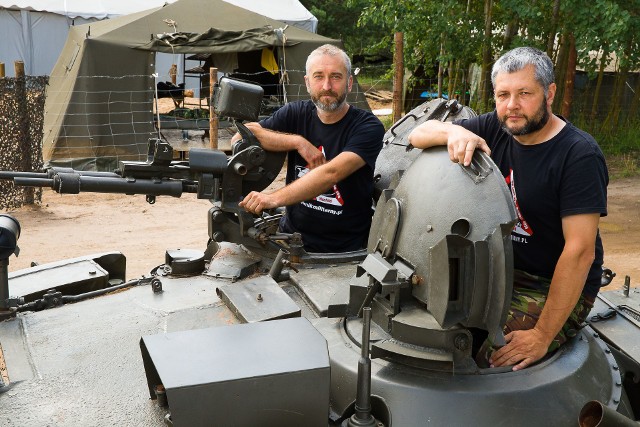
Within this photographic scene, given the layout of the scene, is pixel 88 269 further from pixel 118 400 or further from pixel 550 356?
pixel 550 356

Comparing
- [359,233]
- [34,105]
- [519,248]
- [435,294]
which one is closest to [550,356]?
[519,248]

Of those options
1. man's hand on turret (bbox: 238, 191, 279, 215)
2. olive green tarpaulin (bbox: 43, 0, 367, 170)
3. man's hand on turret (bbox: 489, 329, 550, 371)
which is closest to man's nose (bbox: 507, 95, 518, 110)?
man's hand on turret (bbox: 489, 329, 550, 371)

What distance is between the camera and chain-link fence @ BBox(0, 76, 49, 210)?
1104 centimetres

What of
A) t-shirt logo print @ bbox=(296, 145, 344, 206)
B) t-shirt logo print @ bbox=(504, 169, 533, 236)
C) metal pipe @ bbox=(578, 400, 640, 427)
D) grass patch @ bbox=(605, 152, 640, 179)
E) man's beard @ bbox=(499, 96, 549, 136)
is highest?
man's beard @ bbox=(499, 96, 549, 136)

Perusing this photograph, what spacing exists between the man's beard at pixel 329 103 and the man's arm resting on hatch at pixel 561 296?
1.95 metres

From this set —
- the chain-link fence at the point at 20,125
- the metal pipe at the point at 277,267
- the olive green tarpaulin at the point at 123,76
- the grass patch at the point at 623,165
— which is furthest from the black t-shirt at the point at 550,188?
the olive green tarpaulin at the point at 123,76

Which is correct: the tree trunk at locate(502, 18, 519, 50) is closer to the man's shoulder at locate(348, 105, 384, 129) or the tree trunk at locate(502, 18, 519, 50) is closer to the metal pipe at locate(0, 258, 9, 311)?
the man's shoulder at locate(348, 105, 384, 129)

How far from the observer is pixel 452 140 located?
10.3 ft

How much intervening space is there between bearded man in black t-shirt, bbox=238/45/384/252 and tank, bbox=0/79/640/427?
2.22 feet

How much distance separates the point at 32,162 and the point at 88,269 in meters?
7.41

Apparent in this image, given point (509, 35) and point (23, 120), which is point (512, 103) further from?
point (509, 35)

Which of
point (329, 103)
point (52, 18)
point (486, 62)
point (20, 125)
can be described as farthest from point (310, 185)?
point (52, 18)

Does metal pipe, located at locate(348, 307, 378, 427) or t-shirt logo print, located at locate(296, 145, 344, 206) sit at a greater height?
t-shirt logo print, located at locate(296, 145, 344, 206)

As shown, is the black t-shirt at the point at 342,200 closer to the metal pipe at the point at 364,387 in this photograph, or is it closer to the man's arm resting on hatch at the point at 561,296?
the man's arm resting on hatch at the point at 561,296
